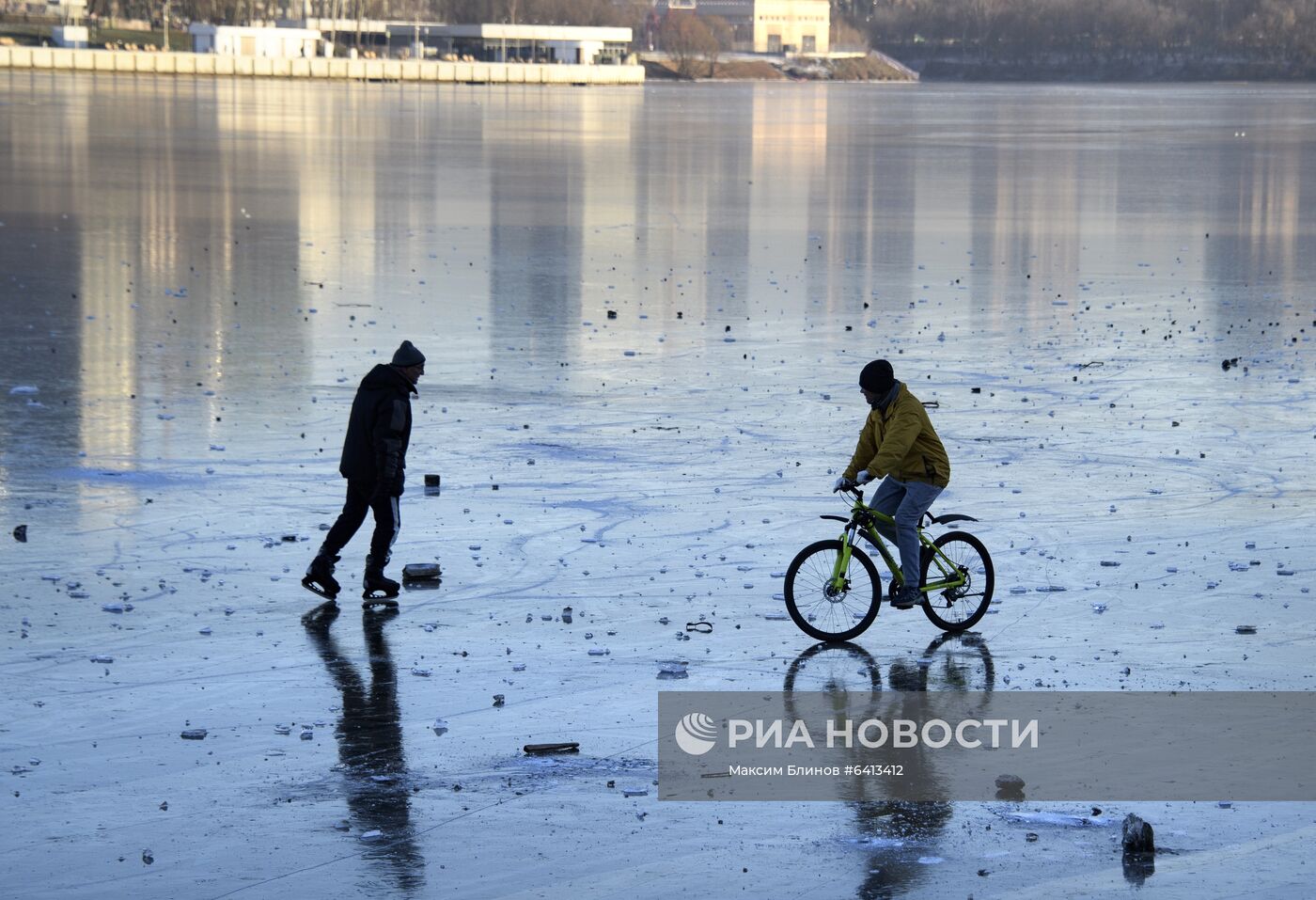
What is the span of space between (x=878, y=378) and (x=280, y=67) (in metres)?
147

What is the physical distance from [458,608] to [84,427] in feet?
18.6

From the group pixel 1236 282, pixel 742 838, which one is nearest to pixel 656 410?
pixel 742 838

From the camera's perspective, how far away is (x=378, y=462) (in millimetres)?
10633

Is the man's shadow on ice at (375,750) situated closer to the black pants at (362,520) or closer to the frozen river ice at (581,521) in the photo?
the frozen river ice at (581,521)

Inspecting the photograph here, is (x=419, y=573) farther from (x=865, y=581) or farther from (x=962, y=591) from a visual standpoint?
(x=962, y=591)

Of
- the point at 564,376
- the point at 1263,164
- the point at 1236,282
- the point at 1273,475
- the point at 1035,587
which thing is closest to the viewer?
the point at 1035,587

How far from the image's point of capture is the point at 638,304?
22.2 metres

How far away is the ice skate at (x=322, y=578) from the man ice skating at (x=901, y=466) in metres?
2.80

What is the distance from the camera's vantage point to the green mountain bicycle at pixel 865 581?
392 inches

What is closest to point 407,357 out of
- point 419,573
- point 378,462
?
point 378,462

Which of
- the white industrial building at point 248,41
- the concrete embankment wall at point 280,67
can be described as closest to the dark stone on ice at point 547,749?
the concrete embankment wall at point 280,67

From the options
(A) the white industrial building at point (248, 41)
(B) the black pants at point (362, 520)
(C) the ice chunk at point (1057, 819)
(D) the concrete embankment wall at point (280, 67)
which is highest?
(A) the white industrial building at point (248, 41)

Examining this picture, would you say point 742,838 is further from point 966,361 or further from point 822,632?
point 966,361

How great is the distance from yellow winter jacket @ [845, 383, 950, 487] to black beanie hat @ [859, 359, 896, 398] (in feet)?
0.47
